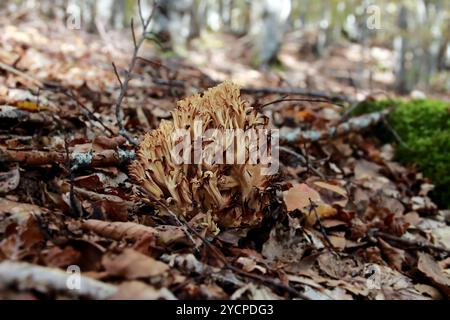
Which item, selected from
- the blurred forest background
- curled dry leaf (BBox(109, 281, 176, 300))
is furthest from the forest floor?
the blurred forest background

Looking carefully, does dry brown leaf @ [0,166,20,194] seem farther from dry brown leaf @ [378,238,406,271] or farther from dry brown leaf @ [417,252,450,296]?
dry brown leaf @ [417,252,450,296]

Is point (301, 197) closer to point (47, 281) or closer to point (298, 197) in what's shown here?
point (298, 197)

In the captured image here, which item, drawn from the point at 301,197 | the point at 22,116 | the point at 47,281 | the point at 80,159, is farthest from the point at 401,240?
the point at 22,116

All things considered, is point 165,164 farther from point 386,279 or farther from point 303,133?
point 303,133

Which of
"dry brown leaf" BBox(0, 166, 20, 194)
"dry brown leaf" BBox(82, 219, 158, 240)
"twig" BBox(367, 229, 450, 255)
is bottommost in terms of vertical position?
"twig" BBox(367, 229, 450, 255)

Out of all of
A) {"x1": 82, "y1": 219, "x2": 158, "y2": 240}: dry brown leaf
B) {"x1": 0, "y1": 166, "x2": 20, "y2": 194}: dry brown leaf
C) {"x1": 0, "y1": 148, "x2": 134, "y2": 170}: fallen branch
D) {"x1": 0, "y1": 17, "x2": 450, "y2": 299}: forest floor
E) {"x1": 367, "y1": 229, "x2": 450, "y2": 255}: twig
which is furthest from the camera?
{"x1": 367, "y1": 229, "x2": 450, "y2": 255}: twig
